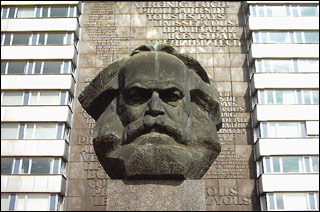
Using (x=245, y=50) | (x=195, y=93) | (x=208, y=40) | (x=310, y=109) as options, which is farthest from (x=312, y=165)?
(x=195, y=93)

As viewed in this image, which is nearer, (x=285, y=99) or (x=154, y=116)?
(x=154, y=116)

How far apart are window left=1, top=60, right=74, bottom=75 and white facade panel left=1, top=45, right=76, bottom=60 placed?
0.91 ft

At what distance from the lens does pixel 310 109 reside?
19312 mm

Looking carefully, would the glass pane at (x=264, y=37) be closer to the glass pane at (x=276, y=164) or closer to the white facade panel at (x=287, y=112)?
the white facade panel at (x=287, y=112)

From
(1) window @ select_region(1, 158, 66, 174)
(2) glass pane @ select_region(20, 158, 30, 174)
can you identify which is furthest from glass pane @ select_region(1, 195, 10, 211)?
(2) glass pane @ select_region(20, 158, 30, 174)

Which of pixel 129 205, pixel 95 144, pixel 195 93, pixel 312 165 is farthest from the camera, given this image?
pixel 312 165

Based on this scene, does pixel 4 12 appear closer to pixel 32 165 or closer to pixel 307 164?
pixel 32 165

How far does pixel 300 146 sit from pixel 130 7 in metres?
11.8

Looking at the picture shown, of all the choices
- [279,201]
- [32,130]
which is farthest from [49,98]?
[279,201]

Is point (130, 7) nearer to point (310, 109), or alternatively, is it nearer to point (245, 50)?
point (245, 50)

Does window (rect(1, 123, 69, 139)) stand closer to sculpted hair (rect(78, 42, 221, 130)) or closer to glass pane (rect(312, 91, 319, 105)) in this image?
glass pane (rect(312, 91, 319, 105))

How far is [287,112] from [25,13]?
51.8ft

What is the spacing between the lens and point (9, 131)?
19562 millimetres

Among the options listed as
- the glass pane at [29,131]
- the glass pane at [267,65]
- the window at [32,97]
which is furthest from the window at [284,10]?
the glass pane at [29,131]
